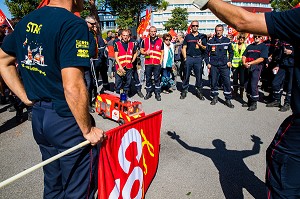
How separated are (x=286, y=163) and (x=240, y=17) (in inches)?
42.1

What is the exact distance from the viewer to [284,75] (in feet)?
22.8

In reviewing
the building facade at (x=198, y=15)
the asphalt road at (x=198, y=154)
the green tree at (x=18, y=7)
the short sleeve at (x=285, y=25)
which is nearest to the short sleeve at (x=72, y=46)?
the short sleeve at (x=285, y=25)

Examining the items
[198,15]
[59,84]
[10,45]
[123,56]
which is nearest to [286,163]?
[59,84]

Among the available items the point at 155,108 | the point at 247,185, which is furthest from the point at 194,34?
the point at 247,185

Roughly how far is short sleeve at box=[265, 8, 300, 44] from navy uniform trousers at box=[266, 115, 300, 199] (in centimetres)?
57

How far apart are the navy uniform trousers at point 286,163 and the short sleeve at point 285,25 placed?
57cm

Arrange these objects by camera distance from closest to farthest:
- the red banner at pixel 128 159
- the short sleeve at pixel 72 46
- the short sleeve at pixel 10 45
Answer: the short sleeve at pixel 72 46
the short sleeve at pixel 10 45
the red banner at pixel 128 159

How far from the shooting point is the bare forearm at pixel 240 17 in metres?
1.55

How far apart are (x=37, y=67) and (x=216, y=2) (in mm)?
1367

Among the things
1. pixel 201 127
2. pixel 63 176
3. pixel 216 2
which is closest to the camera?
pixel 216 2

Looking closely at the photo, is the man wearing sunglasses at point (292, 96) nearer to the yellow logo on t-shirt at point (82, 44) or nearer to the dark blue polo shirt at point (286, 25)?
the dark blue polo shirt at point (286, 25)

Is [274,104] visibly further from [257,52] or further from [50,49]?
[50,49]

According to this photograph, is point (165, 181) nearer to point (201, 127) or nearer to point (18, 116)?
point (201, 127)

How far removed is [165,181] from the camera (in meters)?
3.38
